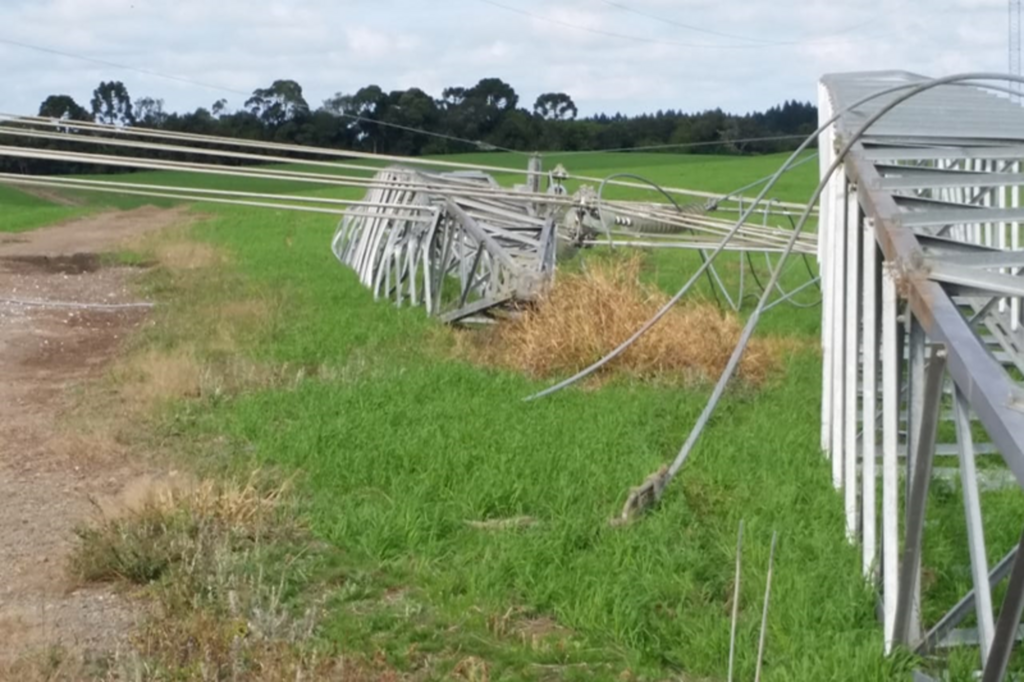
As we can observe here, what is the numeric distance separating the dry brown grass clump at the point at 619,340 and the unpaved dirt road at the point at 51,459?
3566 mm

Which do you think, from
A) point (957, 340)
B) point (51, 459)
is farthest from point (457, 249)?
point (957, 340)

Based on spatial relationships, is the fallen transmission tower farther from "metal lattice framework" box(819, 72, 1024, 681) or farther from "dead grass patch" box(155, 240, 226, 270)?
"dead grass patch" box(155, 240, 226, 270)

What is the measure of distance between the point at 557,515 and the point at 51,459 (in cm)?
342

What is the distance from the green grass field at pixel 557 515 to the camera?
5223mm

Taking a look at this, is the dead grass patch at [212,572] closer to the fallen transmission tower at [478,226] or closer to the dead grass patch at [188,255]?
the fallen transmission tower at [478,226]

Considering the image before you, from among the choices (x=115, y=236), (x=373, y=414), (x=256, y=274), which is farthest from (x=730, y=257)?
(x=373, y=414)

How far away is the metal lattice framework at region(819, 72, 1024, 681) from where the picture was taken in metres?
3.59

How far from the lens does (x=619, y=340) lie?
1102 cm

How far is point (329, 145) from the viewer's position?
38.0 metres

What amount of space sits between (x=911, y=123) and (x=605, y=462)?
8.53ft

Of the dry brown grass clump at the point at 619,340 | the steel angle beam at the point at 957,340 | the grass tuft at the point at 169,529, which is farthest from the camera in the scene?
the dry brown grass clump at the point at 619,340

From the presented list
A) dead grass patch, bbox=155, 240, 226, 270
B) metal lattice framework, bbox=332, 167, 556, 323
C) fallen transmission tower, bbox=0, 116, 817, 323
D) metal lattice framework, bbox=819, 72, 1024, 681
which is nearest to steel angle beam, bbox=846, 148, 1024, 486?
metal lattice framework, bbox=819, 72, 1024, 681

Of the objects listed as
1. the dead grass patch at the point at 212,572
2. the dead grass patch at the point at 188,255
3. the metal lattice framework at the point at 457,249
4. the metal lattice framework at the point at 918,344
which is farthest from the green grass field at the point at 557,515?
the dead grass patch at the point at 188,255

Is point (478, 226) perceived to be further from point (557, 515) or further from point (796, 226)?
point (557, 515)
